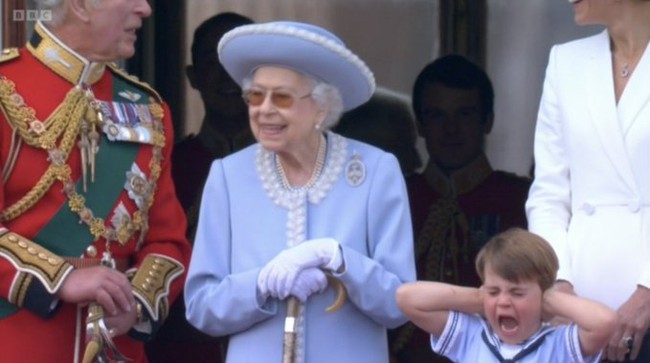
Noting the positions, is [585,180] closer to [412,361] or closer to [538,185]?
[538,185]

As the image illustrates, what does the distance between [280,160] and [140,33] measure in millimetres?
1635

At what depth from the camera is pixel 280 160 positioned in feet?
16.9

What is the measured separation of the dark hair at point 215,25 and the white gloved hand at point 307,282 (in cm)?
192

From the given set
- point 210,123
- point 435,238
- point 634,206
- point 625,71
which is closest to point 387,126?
point 435,238

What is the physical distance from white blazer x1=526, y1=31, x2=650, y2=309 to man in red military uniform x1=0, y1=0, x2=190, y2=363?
0.98 metres

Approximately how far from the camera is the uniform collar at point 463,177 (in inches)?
262

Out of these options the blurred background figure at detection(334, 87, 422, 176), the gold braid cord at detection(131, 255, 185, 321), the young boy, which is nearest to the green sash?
the gold braid cord at detection(131, 255, 185, 321)

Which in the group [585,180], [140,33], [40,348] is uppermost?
[140,33]

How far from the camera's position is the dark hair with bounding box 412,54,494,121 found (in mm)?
6676

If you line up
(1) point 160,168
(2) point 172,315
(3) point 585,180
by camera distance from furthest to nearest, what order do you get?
(2) point 172,315 → (1) point 160,168 → (3) point 585,180

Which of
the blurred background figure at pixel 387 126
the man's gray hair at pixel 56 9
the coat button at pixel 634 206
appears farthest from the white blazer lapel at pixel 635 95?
the blurred background figure at pixel 387 126

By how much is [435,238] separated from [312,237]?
166 centimetres

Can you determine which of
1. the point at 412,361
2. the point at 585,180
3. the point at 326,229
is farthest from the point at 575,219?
the point at 412,361

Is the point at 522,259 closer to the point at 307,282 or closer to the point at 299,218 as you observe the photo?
the point at 307,282
